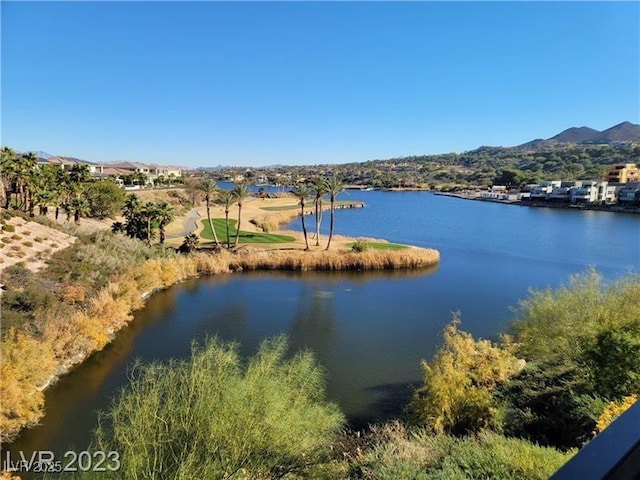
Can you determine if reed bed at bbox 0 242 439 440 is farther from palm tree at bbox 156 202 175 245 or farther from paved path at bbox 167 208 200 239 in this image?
paved path at bbox 167 208 200 239

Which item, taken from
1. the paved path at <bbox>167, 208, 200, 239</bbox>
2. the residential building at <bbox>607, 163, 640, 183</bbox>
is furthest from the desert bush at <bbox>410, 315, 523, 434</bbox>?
the residential building at <bbox>607, 163, 640, 183</bbox>

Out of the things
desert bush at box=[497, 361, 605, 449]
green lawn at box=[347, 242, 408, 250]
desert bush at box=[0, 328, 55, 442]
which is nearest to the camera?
desert bush at box=[497, 361, 605, 449]

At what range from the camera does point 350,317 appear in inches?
1077

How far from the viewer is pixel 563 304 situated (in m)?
17.9

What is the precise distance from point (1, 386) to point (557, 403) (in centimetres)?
1809

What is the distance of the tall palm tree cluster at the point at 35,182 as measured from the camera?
124 ft

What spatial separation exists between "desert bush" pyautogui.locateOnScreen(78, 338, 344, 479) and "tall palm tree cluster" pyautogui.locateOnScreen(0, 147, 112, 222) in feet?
111

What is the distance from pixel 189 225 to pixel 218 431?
51051 millimetres

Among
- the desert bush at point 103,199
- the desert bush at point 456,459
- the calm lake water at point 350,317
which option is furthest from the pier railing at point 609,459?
the desert bush at point 103,199

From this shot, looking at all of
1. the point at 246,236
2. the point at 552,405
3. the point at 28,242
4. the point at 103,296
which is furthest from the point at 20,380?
the point at 246,236

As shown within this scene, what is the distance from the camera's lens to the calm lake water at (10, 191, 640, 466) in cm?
1736

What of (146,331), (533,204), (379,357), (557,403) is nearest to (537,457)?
(557,403)

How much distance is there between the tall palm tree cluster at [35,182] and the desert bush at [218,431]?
111ft

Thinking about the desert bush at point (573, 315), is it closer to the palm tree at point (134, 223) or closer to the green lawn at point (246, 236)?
the green lawn at point (246, 236)
